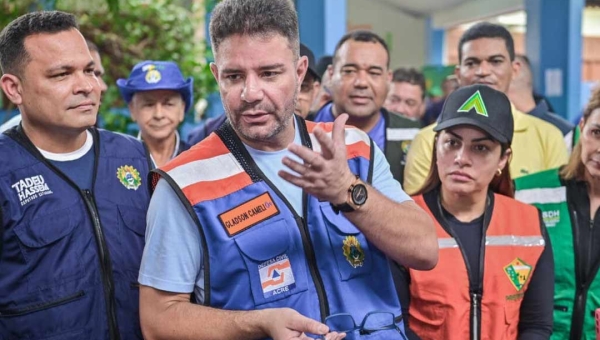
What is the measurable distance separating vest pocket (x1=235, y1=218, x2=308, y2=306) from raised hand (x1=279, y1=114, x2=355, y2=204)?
0.63ft

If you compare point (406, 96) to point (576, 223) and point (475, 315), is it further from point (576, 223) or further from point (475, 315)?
point (475, 315)

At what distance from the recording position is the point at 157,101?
3650 millimetres

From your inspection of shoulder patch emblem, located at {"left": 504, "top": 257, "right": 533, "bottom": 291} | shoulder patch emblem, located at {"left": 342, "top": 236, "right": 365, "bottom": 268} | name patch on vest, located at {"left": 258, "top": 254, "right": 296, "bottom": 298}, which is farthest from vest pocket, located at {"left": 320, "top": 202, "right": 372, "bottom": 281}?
shoulder patch emblem, located at {"left": 504, "top": 257, "right": 533, "bottom": 291}

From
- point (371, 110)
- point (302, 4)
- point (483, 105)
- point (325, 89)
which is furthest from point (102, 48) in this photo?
point (483, 105)

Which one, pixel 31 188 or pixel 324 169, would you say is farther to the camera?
pixel 31 188

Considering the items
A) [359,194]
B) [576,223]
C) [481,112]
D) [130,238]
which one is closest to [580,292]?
[576,223]

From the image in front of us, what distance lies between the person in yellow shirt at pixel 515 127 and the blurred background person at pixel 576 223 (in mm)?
563

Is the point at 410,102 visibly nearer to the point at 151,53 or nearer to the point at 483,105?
the point at 151,53

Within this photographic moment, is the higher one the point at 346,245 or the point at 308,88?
the point at 308,88

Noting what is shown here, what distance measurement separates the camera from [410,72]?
6078 mm

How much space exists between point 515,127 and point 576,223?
1003 millimetres

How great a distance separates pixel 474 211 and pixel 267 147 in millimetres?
934

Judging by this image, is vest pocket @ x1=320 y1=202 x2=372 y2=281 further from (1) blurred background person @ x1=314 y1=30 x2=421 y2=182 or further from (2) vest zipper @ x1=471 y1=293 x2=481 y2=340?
(1) blurred background person @ x1=314 y1=30 x2=421 y2=182

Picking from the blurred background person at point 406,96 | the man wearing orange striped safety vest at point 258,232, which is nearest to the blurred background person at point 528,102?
the blurred background person at point 406,96
